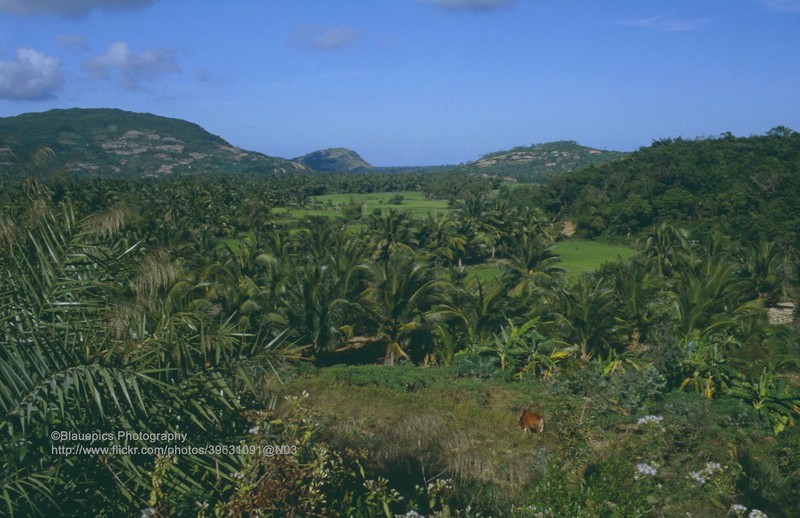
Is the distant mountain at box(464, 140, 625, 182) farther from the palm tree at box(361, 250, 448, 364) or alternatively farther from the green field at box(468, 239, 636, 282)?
the palm tree at box(361, 250, 448, 364)

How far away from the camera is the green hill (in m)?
40.7

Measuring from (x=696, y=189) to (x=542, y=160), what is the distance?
131 meters

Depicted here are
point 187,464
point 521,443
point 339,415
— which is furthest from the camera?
point 339,415

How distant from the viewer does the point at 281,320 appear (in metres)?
15.7

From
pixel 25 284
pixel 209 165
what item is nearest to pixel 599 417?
pixel 25 284

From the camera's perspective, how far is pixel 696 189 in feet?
163

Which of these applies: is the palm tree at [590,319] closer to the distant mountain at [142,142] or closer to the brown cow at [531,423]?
the brown cow at [531,423]

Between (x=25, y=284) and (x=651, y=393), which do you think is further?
(x=651, y=393)

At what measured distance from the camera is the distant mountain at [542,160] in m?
153

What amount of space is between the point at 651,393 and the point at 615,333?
4.82 meters

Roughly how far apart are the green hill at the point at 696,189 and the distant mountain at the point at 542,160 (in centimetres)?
7857

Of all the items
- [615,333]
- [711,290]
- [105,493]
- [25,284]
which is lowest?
[615,333]

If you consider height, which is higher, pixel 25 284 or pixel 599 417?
pixel 25 284

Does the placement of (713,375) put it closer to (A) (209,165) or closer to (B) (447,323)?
(B) (447,323)
